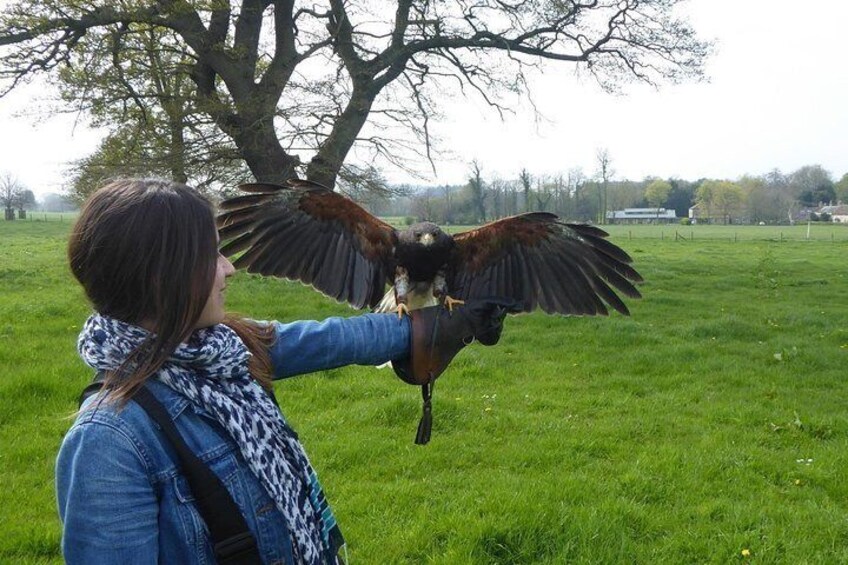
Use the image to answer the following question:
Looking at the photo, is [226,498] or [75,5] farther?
[75,5]

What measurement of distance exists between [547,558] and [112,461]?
3.06 meters

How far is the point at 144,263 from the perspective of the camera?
1380 millimetres

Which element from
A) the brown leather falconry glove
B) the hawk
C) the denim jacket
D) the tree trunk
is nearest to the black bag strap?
the denim jacket

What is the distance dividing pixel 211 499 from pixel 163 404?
9.1 inches

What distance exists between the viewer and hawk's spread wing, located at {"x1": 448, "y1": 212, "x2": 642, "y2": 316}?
3.86 m

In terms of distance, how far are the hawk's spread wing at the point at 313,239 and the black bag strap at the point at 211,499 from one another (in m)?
2.88

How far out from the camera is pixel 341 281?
174 inches

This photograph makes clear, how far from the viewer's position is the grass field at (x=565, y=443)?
396cm

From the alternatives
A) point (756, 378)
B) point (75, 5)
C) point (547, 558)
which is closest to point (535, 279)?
point (547, 558)

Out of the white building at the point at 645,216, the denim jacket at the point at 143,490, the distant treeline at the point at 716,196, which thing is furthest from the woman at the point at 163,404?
the white building at the point at 645,216

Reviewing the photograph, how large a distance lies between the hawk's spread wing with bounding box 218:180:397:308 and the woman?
2735mm

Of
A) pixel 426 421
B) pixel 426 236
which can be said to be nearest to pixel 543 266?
pixel 426 236

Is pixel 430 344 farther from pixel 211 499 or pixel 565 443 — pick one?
pixel 565 443

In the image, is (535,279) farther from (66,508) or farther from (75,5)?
(75,5)
